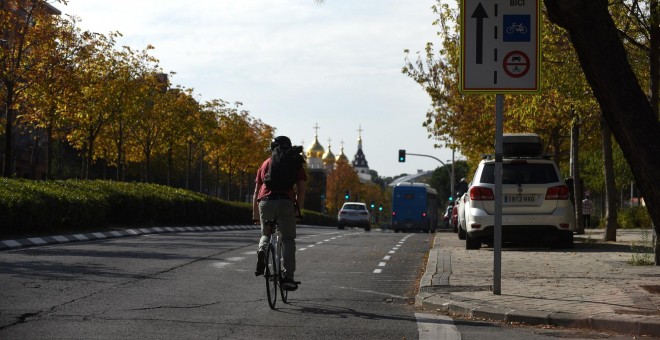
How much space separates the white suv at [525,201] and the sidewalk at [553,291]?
1211 millimetres

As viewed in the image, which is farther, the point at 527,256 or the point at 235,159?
the point at 235,159

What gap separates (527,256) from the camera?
59.8 ft

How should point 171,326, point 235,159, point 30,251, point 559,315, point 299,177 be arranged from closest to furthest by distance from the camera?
point 171,326 → point 559,315 → point 299,177 → point 30,251 → point 235,159

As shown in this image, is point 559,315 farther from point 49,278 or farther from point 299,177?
Answer: point 49,278

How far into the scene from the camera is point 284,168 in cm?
1065

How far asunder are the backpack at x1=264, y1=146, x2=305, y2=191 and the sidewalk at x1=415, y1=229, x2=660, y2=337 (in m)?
1.90

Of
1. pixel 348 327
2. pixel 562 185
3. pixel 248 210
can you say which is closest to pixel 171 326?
pixel 348 327

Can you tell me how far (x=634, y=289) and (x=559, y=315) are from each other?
9.28ft

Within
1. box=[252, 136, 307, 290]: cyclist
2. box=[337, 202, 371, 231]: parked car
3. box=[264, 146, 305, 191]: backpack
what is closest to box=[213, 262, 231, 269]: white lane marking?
box=[252, 136, 307, 290]: cyclist

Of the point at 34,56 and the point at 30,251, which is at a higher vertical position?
the point at 34,56

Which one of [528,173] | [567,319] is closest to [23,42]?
[528,173]

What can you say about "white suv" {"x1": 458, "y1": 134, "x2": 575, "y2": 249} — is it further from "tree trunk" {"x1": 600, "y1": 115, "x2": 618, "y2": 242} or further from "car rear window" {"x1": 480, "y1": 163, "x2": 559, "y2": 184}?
"tree trunk" {"x1": 600, "y1": 115, "x2": 618, "y2": 242}

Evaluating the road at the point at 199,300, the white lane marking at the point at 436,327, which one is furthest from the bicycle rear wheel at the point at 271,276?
the white lane marking at the point at 436,327

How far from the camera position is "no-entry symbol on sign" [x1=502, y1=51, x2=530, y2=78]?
11.4 m
